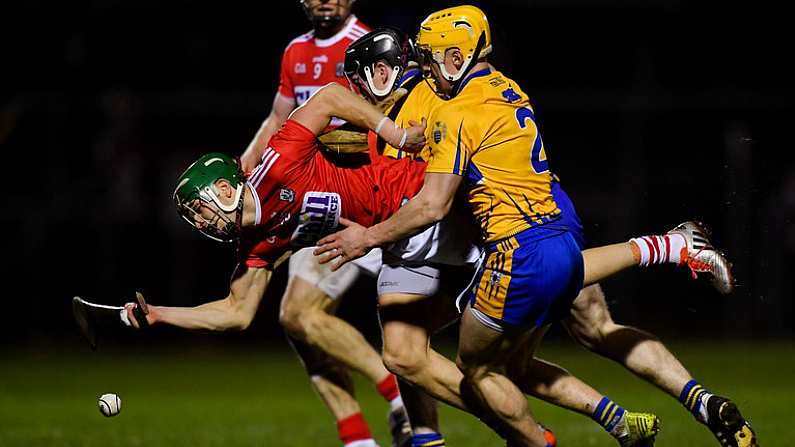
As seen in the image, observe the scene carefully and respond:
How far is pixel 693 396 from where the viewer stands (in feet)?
22.4

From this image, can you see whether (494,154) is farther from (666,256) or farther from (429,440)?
(429,440)

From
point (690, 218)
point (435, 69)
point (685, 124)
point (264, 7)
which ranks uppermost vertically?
point (435, 69)

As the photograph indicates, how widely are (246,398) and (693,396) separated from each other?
6.08 metres

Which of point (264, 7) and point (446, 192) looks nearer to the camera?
point (446, 192)

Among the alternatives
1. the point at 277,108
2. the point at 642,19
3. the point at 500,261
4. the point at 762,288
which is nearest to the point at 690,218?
the point at 500,261

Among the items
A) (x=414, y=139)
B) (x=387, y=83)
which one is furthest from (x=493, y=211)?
(x=387, y=83)

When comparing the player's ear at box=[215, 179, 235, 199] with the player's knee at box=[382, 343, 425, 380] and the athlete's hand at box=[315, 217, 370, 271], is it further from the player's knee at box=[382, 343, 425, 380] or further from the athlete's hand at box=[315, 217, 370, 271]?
the player's knee at box=[382, 343, 425, 380]

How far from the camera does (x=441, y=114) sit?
636cm

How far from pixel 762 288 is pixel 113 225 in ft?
26.2

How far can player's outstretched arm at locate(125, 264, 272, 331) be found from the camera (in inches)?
265

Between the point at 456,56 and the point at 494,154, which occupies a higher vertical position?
the point at 456,56

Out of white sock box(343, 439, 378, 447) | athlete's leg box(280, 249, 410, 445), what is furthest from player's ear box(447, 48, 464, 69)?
white sock box(343, 439, 378, 447)

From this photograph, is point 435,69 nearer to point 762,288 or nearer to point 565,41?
point 762,288

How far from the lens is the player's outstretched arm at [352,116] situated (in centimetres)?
652
